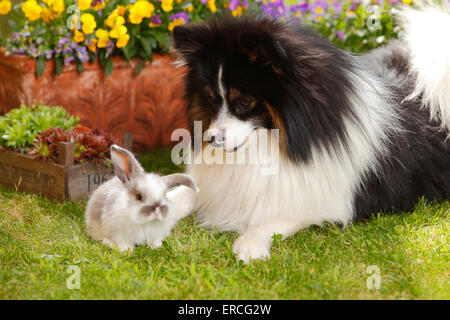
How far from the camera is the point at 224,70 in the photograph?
88.4 inches

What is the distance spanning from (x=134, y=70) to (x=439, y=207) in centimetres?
221

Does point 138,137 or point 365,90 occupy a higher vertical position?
point 365,90

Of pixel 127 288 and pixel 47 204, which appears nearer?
pixel 127 288

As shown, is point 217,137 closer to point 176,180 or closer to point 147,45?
point 176,180

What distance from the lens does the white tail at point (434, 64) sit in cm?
276

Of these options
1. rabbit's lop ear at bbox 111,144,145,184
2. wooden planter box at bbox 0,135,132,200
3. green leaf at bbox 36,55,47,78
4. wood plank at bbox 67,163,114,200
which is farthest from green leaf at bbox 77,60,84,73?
rabbit's lop ear at bbox 111,144,145,184

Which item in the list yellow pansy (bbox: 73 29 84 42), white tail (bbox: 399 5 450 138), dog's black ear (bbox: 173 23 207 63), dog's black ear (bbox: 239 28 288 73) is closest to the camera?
dog's black ear (bbox: 239 28 288 73)

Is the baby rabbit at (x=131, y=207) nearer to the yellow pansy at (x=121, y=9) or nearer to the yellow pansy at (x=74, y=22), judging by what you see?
the yellow pansy at (x=74, y=22)

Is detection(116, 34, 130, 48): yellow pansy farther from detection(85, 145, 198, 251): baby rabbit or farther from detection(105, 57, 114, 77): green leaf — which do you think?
detection(85, 145, 198, 251): baby rabbit

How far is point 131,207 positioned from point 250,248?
0.53 m

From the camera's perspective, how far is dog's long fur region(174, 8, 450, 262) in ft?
7.30

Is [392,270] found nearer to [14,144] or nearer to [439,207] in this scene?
[439,207]

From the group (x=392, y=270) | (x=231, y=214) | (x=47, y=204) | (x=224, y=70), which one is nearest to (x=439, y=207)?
(x=392, y=270)
